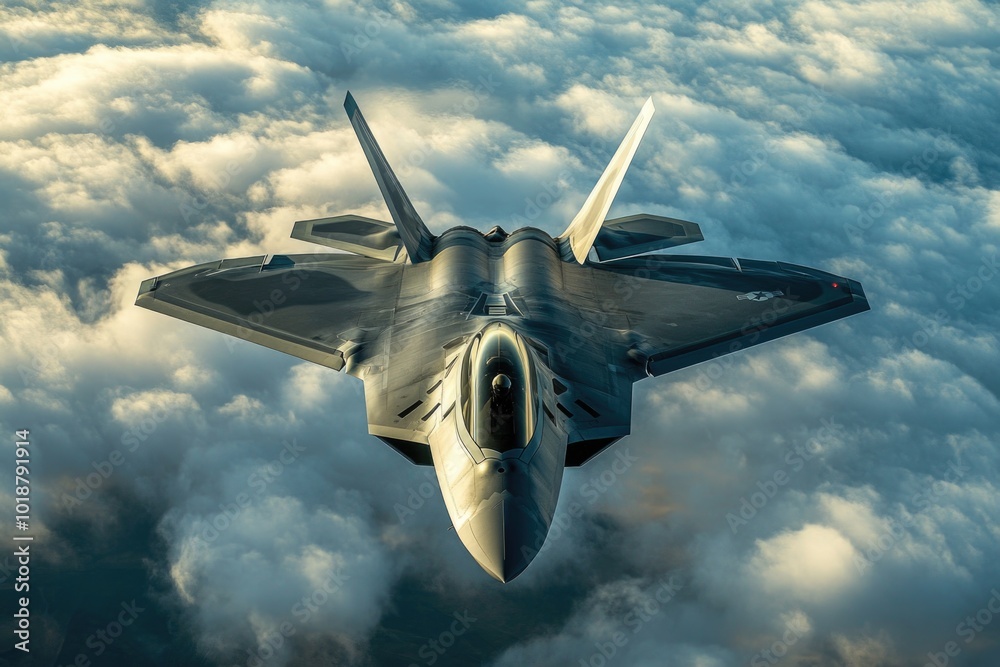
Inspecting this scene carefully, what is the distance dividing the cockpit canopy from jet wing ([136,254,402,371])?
6.54 m

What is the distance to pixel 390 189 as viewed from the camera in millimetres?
27953

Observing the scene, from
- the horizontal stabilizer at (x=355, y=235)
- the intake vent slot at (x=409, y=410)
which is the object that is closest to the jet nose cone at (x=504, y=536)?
the intake vent slot at (x=409, y=410)

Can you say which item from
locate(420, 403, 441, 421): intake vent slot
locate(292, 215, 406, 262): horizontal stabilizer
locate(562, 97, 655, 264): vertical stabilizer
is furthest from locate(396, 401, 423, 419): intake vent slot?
locate(562, 97, 655, 264): vertical stabilizer

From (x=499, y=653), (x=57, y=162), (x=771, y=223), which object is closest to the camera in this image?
(x=499, y=653)

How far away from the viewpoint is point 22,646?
50781mm

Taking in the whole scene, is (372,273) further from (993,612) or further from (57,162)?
(57,162)

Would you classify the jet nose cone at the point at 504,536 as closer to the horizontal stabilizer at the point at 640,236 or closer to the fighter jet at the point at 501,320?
the fighter jet at the point at 501,320

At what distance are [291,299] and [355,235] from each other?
400 cm

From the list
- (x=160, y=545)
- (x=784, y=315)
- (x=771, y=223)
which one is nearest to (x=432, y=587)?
(x=160, y=545)

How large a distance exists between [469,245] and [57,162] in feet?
250

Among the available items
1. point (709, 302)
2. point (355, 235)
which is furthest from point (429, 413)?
point (709, 302)

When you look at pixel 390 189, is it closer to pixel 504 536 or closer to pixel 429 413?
pixel 429 413

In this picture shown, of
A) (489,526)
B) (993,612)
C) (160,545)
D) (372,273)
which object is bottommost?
(160,545)

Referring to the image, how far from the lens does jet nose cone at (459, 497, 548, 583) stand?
631 inches
